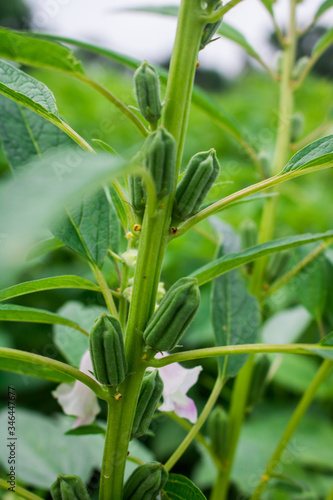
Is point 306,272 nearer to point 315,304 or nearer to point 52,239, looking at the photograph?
point 315,304

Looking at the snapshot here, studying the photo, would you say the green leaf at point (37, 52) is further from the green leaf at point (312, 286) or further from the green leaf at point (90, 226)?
the green leaf at point (312, 286)

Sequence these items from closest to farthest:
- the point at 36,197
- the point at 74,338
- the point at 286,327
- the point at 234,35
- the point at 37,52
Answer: the point at 36,197 < the point at 37,52 < the point at 74,338 < the point at 234,35 < the point at 286,327

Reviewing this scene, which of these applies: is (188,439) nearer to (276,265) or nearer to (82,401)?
(82,401)

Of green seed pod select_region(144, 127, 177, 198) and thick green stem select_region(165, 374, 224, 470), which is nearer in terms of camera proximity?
green seed pod select_region(144, 127, 177, 198)

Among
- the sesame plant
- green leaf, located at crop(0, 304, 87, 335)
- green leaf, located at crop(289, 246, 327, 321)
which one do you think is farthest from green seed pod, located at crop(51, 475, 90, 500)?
green leaf, located at crop(289, 246, 327, 321)

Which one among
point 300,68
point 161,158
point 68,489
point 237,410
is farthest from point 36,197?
point 300,68

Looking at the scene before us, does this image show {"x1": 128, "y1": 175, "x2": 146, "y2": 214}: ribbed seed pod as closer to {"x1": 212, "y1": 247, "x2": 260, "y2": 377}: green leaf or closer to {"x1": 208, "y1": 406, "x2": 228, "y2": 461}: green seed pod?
{"x1": 212, "y1": 247, "x2": 260, "y2": 377}: green leaf

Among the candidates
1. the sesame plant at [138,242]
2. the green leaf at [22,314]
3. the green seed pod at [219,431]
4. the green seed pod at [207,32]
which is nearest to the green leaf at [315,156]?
the sesame plant at [138,242]

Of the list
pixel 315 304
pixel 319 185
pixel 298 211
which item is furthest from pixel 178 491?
pixel 319 185
